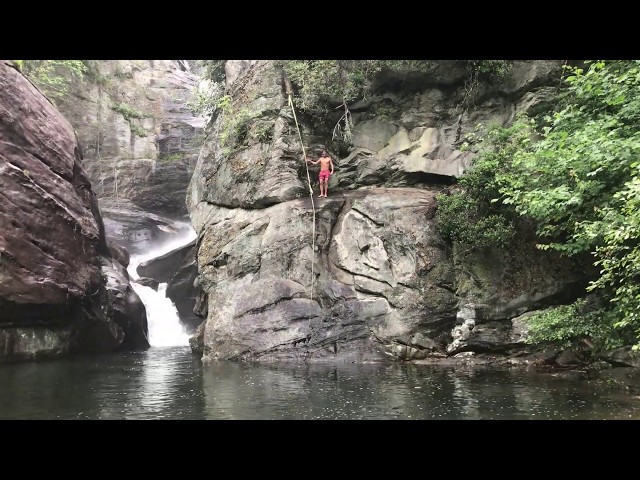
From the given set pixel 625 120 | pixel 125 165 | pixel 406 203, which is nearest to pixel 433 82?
pixel 406 203

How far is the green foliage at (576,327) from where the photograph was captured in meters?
10.2

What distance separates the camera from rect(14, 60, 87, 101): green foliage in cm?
2795

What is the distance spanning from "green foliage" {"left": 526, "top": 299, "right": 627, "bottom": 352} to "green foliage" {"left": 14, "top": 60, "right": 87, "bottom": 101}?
26.1 m

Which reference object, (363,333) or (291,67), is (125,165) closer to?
(291,67)

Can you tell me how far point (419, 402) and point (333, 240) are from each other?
9123 mm

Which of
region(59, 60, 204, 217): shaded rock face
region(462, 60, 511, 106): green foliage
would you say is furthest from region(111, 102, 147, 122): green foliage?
region(462, 60, 511, 106): green foliage

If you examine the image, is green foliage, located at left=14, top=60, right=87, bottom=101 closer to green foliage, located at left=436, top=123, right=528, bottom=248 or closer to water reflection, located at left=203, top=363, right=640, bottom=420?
water reflection, located at left=203, top=363, right=640, bottom=420

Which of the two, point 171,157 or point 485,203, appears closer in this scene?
point 485,203

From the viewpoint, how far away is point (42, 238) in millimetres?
18047

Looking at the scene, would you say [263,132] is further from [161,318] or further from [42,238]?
[161,318]

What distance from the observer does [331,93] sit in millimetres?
20016

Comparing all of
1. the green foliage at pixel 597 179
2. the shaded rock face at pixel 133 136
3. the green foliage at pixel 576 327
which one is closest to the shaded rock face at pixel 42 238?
the shaded rock face at pixel 133 136

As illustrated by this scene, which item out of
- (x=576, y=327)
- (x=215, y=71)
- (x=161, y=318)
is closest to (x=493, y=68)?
(x=576, y=327)

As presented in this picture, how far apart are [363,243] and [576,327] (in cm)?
783
